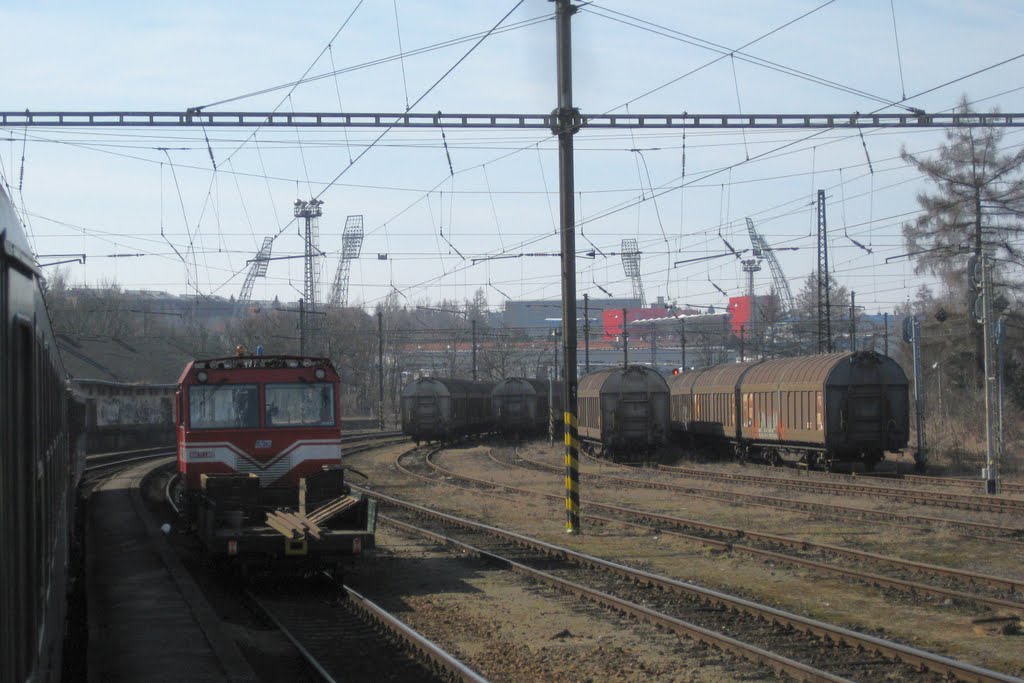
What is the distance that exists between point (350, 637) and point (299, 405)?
3.97m

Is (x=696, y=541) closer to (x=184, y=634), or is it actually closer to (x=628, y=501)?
(x=628, y=501)

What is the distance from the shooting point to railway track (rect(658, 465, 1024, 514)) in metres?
18.7

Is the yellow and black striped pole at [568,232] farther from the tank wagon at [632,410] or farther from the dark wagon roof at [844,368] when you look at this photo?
the tank wagon at [632,410]

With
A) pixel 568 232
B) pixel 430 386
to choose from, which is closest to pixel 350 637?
pixel 568 232

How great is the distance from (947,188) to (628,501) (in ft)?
90.2

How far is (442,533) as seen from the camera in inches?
690

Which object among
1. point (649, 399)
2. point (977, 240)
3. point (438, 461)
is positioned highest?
point (977, 240)

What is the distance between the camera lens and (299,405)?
13320mm

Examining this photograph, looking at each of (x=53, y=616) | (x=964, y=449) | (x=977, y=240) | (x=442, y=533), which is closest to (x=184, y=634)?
(x=53, y=616)

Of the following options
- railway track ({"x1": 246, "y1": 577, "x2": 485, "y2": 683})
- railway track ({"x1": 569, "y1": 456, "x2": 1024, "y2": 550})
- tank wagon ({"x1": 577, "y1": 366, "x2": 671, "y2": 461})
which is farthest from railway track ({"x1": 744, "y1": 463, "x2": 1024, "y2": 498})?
railway track ({"x1": 246, "y1": 577, "x2": 485, "y2": 683})

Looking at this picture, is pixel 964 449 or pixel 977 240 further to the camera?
pixel 977 240

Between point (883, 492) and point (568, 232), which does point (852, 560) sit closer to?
point (568, 232)

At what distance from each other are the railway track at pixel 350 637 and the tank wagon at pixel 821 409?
1803 cm

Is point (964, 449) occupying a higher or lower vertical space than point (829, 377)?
lower
